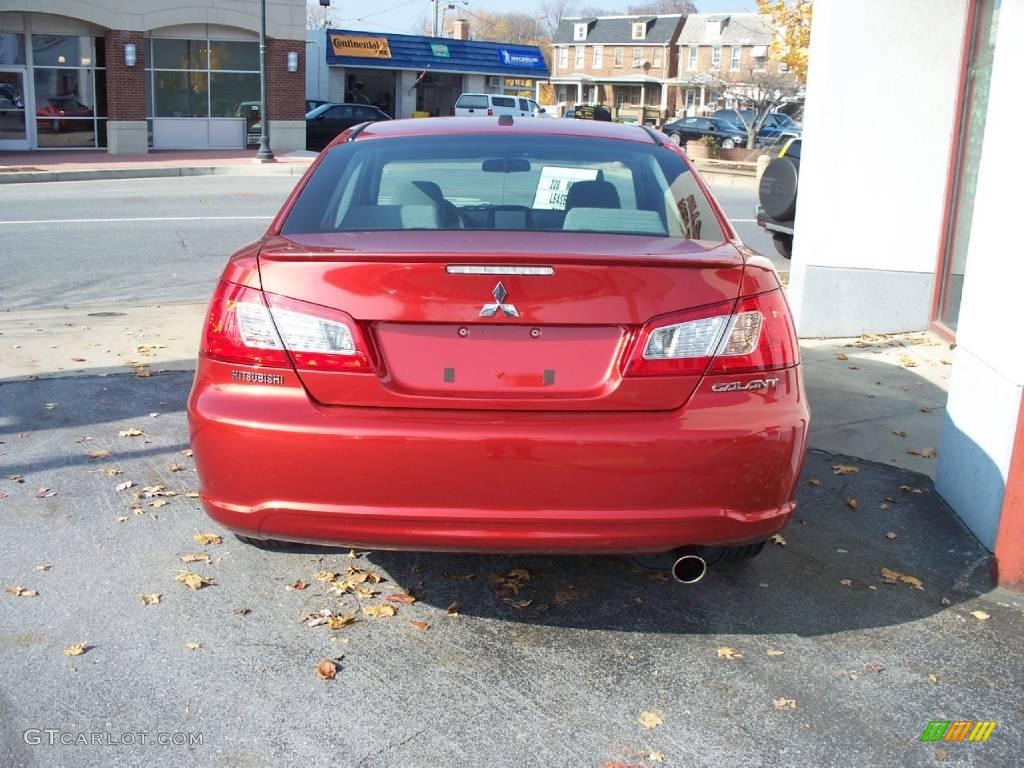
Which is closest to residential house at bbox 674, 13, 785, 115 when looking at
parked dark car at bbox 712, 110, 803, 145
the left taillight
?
parked dark car at bbox 712, 110, 803, 145

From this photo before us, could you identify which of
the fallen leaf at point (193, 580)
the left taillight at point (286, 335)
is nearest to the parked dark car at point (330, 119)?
the fallen leaf at point (193, 580)

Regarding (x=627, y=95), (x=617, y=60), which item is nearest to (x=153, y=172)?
(x=627, y=95)

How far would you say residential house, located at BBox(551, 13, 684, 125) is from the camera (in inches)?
3563

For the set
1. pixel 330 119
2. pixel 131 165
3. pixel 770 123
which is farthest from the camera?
pixel 770 123

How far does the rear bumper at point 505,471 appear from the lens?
10.7ft

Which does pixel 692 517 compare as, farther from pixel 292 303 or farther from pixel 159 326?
pixel 159 326

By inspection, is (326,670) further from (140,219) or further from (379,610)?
(140,219)

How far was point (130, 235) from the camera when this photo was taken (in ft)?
45.8

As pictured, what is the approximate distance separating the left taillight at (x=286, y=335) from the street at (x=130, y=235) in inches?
260

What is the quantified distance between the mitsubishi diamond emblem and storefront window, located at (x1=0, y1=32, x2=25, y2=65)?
30.7 meters

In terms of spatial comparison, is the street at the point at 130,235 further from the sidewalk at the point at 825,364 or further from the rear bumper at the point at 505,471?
the rear bumper at the point at 505,471

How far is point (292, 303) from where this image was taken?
3.37m

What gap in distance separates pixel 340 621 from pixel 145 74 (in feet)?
101

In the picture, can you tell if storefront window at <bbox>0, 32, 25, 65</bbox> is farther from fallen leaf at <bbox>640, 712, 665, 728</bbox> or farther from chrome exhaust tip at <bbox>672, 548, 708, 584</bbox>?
fallen leaf at <bbox>640, 712, 665, 728</bbox>
